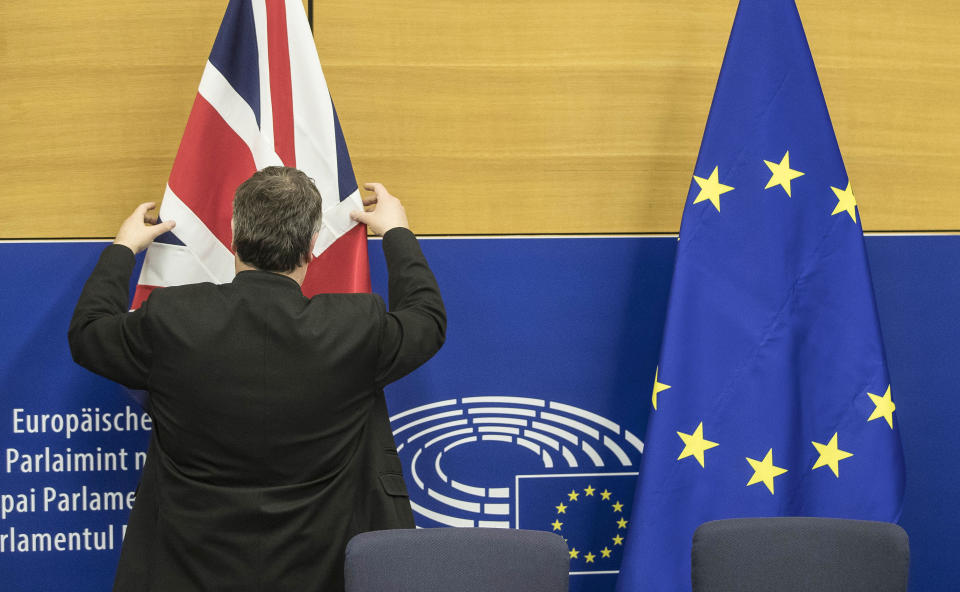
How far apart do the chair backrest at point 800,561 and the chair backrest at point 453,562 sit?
1.12ft

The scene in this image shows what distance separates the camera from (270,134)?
205cm

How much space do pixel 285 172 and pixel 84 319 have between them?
1.68 feet

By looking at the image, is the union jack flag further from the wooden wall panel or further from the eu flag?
the eu flag

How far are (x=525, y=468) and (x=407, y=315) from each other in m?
0.89

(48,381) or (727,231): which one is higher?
(727,231)

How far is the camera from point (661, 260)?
96.1 inches

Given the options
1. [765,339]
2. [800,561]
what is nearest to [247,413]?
[800,561]

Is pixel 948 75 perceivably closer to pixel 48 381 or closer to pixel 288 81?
pixel 288 81

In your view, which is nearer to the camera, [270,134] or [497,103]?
[270,134]

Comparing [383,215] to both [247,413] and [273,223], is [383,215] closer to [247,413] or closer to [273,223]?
[273,223]

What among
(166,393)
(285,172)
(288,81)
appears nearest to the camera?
(166,393)

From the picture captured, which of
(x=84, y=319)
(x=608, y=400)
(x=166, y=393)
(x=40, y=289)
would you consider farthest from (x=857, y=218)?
(x=40, y=289)

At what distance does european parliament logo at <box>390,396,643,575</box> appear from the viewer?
238cm

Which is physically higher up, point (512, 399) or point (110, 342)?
point (110, 342)
